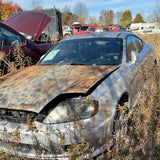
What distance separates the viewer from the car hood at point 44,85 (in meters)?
1.84

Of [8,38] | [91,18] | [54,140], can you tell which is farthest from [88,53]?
[91,18]

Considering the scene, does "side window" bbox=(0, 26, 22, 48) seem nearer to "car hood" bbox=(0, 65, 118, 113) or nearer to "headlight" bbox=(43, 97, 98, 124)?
"car hood" bbox=(0, 65, 118, 113)

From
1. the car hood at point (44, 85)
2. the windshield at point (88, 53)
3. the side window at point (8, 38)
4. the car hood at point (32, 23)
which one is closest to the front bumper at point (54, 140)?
the car hood at point (44, 85)

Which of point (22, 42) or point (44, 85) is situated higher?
point (22, 42)

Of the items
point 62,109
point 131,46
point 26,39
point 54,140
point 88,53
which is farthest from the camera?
point 26,39

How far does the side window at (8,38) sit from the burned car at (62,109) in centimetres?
151

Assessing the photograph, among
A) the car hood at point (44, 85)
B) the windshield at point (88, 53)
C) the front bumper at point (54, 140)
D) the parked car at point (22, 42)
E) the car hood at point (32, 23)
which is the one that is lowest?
the front bumper at point (54, 140)

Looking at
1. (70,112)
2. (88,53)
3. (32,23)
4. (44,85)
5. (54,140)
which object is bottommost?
(54,140)

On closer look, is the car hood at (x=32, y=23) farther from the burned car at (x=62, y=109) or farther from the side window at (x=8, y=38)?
the burned car at (x=62, y=109)

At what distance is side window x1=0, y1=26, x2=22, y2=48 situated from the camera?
3783 mm

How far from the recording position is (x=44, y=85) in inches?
83.2

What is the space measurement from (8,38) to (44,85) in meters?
2.35

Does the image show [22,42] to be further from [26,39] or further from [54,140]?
[54,140]

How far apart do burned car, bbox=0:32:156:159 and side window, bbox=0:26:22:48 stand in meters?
1.51
